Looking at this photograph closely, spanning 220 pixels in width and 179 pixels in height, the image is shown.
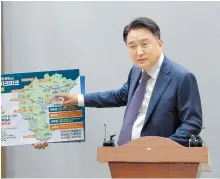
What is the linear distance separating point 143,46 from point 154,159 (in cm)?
64

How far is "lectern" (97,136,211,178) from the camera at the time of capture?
127 cm

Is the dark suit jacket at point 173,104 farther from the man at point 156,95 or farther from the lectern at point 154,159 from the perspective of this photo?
the lectern at point 154,159

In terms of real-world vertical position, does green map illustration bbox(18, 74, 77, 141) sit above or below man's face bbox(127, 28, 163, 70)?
below

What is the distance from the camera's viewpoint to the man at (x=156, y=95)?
5.71 feet

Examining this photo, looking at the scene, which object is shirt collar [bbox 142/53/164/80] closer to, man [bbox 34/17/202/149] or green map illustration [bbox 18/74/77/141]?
man [bbox 34/17/202/149]

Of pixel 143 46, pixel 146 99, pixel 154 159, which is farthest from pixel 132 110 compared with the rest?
pixel 154 159

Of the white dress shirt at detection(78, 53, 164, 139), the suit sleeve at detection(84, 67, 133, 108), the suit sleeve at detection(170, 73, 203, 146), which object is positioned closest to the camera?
the suit sleeve at detection(170, 73, 203, 146)

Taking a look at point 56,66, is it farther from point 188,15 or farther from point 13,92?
point 188,15

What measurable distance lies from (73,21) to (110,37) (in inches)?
11.5

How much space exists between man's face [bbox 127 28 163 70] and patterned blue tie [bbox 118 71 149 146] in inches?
3.8

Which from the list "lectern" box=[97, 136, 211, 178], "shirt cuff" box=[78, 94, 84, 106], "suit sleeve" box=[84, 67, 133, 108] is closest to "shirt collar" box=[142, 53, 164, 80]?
"suit sleeve" box=[84, 67, 133, 108]

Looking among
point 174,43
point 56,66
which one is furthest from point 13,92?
point 174,43

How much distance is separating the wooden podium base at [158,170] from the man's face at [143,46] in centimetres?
61

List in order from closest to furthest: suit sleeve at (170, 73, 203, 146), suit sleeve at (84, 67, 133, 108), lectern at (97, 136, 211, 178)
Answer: lectern at (97, 136, 211, 178), suit sleeve at (170, 73, 203, 146), suit sleeve at (84, 67, 133, 108)
